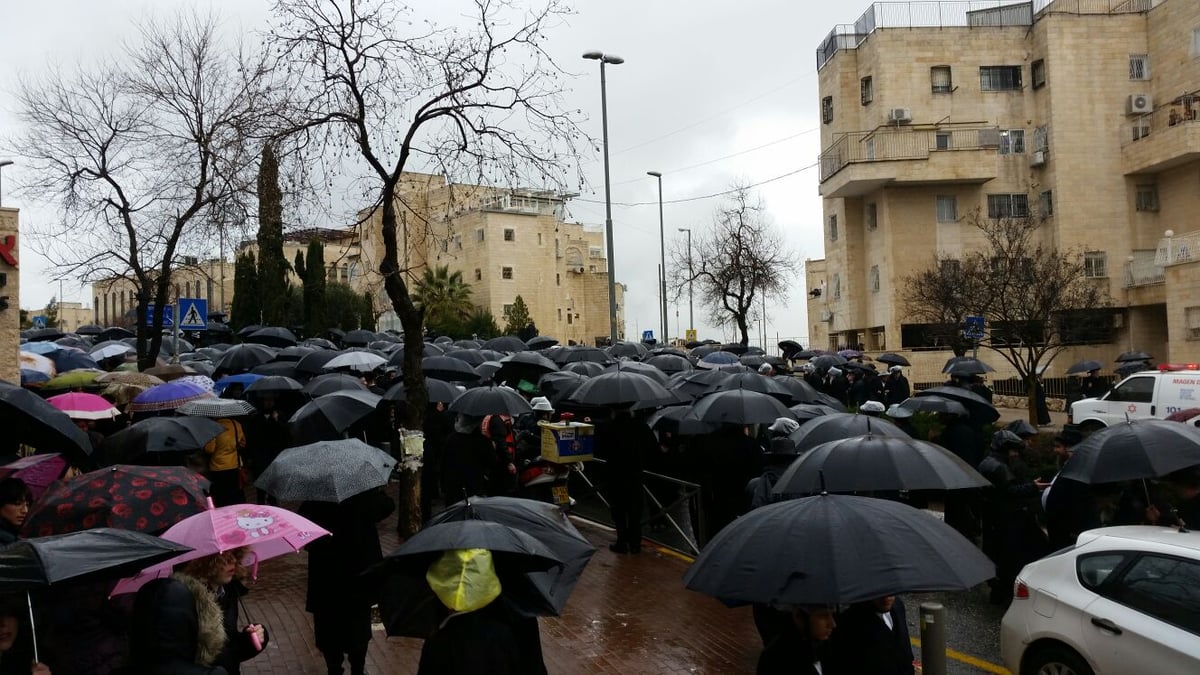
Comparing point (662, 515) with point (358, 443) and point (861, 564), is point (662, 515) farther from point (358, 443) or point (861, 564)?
point (861, 564)

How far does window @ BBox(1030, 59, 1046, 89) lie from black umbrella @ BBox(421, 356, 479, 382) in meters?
32.0

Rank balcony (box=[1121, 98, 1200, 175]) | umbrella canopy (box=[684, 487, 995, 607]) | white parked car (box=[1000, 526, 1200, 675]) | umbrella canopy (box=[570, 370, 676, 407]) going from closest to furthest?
umbrella canopy (box=[684, 487, 995, 607]), white parked car (box=[1000, 526, 1200, 675]), umbrella canopy (box=[570, 370, 676, 407]), balcony (box=[1121, 98, 1200, 175])

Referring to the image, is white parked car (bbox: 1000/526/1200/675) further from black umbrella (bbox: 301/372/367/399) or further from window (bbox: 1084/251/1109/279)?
window (bbox: 1084/251/1109/279)

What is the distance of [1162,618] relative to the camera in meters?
5.28

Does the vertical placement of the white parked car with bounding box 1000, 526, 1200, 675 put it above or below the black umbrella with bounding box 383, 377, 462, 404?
below

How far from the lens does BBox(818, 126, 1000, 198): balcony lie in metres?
36.2

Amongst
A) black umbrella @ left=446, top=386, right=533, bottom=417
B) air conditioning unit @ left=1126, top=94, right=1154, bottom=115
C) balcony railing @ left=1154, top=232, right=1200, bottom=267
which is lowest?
black umbrella @ left=446, top=386, right=533, bottom=417

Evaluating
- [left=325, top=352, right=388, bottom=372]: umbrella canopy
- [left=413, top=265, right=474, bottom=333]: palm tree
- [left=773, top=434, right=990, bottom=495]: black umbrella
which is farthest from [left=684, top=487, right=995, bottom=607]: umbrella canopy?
[left=413, top=265, right=474, bottom=333]: palm tree

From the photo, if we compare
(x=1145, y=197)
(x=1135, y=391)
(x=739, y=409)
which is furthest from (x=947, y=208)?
(x=739, y=409)

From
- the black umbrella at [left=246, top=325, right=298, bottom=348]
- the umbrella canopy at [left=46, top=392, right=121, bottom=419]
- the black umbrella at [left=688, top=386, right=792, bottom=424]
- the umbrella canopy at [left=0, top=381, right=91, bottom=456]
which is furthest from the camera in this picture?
the black umbrella at [left=246, top=325, right=298, bottom=348]

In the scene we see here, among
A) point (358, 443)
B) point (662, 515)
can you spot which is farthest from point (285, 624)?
point (662, 515)

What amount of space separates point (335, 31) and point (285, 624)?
5.93 meters

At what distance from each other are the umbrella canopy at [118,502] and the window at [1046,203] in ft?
126

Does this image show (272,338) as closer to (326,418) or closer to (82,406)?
(82,406)
